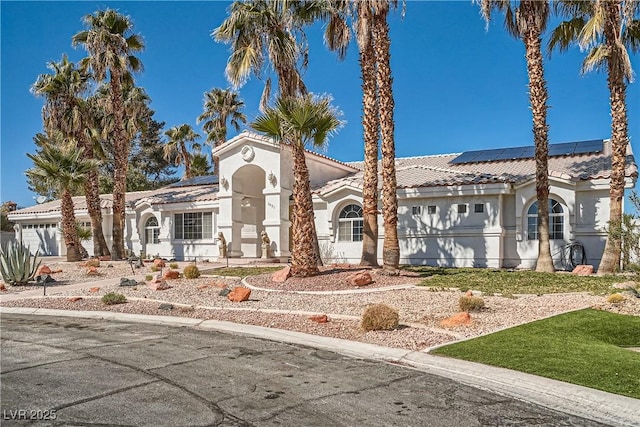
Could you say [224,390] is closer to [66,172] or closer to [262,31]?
[262,31]

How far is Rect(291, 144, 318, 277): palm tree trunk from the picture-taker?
16938 millimetres

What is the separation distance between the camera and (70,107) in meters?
30.0

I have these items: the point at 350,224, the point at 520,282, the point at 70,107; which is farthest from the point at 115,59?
the point at 520,282

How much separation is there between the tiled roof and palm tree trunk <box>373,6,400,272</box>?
6.24 meters

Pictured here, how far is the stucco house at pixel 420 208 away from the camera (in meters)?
21.3

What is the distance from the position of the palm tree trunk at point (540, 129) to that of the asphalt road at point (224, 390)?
1333 cm

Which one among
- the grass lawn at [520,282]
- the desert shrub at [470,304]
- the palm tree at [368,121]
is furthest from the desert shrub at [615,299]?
the palm tree at [368,121]

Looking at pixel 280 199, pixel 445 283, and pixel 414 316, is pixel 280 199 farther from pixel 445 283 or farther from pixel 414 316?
pixel 414 316

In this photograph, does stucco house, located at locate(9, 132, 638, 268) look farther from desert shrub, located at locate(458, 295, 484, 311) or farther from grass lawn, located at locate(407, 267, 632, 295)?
desert shrub, located at locate(458, 295, 484, 311)

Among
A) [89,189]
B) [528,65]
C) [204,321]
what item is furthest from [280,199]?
[204,321]

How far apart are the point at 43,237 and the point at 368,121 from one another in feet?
102

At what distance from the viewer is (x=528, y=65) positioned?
757 inches

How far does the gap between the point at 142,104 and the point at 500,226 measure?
80.4ft

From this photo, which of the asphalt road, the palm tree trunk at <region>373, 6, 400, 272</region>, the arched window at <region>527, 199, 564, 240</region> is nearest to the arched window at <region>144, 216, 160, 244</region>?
the palm tree trunk at <region>373, 6, 400, 272</region>
